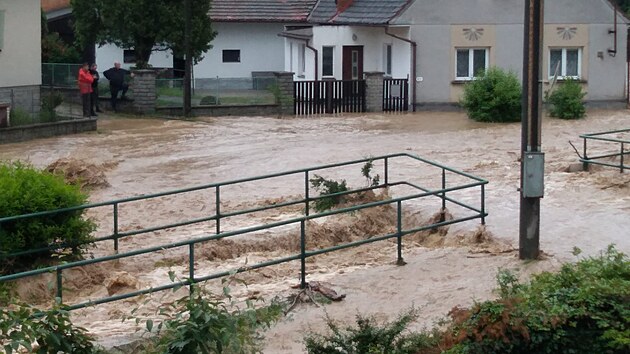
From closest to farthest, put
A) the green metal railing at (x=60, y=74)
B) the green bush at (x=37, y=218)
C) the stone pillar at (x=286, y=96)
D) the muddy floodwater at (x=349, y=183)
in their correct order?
the muddy floodwater at (x=349, y=183), the green bush at (x=37, y=218), the stone pillar at (x=286, y=96), the green metal railing at (x=60, y=74)

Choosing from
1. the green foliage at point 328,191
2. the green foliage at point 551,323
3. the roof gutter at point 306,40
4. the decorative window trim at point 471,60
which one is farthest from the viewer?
the roof gutter at point 306,40

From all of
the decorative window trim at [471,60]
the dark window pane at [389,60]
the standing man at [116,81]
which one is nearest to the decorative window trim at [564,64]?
the decorative window trim at [471,60]

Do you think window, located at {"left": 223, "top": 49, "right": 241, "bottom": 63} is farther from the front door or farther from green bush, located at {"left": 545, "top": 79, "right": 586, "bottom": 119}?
green bush, located at {"left": 545, "top": 79, "right": 586, "bottom": 119}

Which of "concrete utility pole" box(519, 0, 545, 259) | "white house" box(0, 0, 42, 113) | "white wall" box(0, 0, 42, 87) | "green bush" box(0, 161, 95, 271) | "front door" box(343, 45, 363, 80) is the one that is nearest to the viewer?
"concrete utility pole" box(519, 0, 545, 259)

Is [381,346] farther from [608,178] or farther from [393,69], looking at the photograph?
[393,69]

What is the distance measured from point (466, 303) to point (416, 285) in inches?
42.3

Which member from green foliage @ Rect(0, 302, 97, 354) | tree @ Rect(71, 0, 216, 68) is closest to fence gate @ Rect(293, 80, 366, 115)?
tree @ Rect(71, 0, 216, 68)

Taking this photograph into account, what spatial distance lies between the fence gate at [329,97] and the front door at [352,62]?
2724 millimetres

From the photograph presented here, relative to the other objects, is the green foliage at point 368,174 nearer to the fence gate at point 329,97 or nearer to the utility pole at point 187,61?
the utility pole at point 187,61

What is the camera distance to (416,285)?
14.1 m

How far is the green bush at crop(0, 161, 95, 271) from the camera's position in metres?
15.0

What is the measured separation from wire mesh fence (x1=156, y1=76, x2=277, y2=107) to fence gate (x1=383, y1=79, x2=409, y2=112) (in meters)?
3.56

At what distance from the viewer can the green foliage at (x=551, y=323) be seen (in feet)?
31.2

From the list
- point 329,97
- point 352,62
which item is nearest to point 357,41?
point 352,62
